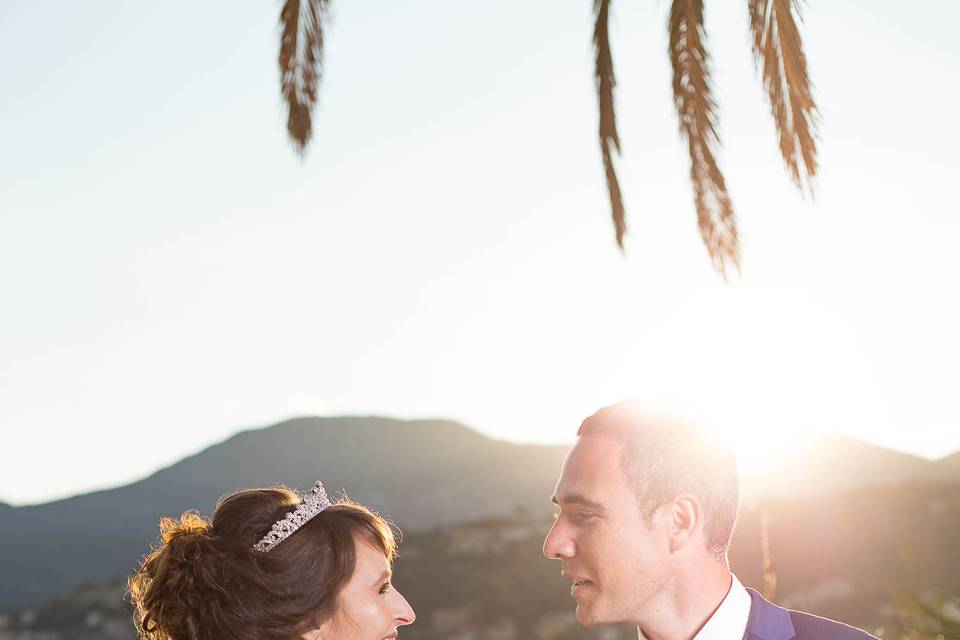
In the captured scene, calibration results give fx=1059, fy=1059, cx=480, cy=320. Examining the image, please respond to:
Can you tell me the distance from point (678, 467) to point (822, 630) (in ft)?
1.58

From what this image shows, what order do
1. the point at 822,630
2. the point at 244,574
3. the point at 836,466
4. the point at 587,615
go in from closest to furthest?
1. the point at 822,630
2. the point at 587,615
3. the point at 244,574
4. the point at 836,466

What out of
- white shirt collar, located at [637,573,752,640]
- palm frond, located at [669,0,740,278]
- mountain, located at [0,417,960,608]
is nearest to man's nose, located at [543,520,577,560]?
white shirt collar, located at [637,573,752,640]

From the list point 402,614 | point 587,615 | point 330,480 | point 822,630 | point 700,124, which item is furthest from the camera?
point 330,480

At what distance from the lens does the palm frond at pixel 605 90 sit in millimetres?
4309

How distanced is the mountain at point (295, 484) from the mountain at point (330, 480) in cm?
3

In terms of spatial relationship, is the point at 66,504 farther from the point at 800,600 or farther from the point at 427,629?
the point at 800,600

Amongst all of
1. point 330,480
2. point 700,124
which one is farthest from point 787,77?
point 330,480

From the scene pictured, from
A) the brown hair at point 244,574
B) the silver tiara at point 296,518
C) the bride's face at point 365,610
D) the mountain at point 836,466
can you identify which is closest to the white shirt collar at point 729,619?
the bride's face at point 365,610

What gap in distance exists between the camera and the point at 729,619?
2.43m

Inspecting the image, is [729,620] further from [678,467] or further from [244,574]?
[244,574]

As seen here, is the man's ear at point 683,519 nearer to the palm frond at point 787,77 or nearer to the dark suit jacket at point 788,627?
the dark suit jacket at point 788,627

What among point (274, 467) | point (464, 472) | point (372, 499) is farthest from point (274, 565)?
point (274, 467)

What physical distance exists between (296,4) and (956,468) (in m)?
9.80

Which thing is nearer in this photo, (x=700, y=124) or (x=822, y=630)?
(x=822, y=630)
